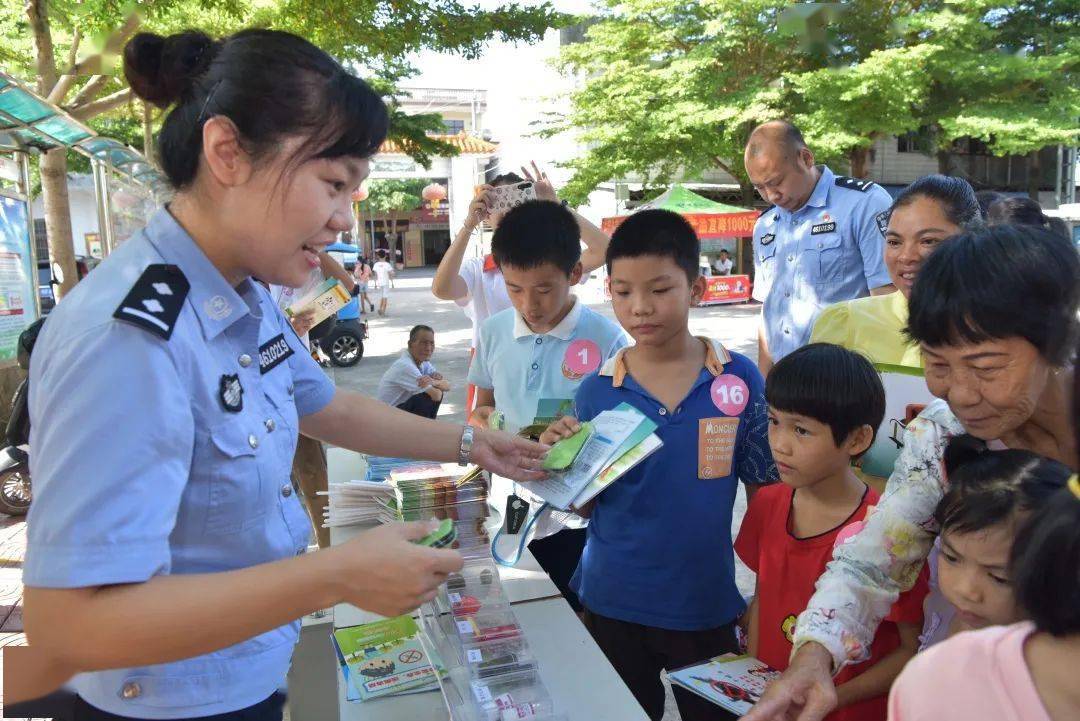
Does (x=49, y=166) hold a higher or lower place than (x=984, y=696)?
higher

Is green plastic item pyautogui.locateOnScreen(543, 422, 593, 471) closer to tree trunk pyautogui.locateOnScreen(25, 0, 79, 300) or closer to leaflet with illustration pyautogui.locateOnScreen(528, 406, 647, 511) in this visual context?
leaflet with illustration pyautogui.locateOnScreen(528, 406, 647, 511)

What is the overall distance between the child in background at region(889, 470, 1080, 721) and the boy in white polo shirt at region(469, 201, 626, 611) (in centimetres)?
167

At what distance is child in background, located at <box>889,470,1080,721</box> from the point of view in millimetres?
641

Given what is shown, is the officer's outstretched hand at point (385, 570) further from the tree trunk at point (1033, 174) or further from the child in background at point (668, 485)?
the tree trunk at point (1033, 174)

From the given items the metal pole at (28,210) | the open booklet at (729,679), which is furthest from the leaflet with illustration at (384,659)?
the metal pole at (28,210)

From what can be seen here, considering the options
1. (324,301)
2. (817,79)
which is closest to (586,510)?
(324,301)

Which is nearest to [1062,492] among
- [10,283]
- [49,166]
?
[10,283]

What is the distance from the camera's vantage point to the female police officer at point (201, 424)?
2.69 feet

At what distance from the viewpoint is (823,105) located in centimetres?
1367

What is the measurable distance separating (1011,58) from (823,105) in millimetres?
3560

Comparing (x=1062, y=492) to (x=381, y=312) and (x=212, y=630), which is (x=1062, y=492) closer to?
(x=212, y=630)

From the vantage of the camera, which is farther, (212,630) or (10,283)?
(10,283)

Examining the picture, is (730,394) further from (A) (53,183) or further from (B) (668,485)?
(A) (53,183)

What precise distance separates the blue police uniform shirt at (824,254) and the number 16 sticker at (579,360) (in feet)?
4.09
